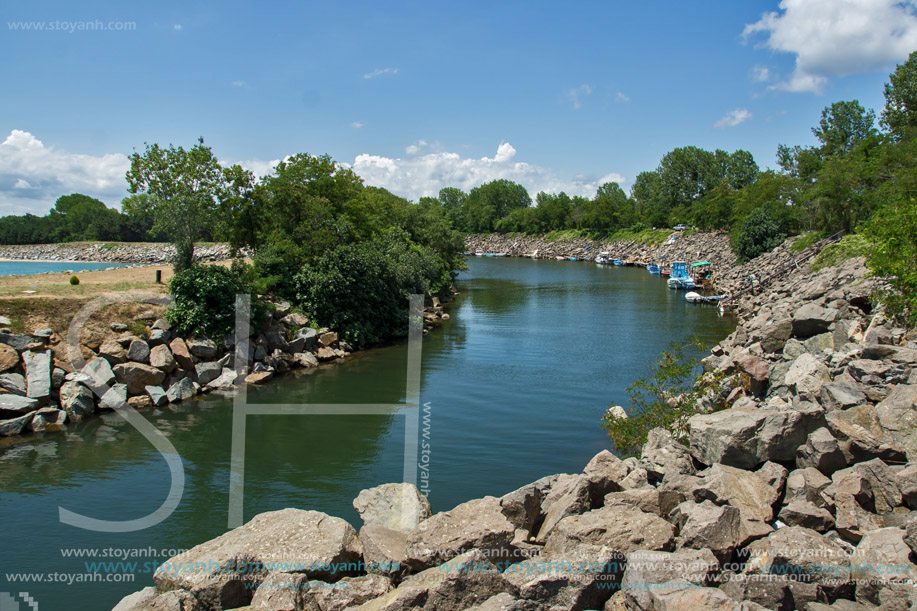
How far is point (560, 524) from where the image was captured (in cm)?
955

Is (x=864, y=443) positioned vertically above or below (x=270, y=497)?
above

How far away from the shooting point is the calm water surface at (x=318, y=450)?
42.6ft

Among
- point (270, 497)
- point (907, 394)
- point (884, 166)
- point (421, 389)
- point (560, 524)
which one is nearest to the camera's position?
point (560, 524)

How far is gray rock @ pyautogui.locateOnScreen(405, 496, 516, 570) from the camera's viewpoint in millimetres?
8750

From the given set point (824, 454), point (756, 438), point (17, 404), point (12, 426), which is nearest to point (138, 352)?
point (17, 404)

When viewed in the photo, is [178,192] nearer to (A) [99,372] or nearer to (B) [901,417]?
(A) [99,372]

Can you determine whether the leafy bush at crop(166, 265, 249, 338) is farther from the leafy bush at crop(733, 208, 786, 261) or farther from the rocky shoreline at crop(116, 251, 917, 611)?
the leafy bush at crop(733, 208, 786, 261)

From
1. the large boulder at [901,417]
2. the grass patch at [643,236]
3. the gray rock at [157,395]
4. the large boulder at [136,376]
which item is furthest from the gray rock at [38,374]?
the grass patch at [643,236]

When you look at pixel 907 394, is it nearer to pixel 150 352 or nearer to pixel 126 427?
pixel 126 427

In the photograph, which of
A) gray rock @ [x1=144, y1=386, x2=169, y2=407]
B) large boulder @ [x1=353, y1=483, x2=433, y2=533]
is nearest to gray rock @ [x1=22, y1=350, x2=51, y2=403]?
gray rock @ [x1=144, y1=386, x2=169, y2=407]

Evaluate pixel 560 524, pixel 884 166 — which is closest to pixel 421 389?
pixel 560 524

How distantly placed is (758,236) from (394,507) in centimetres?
6565

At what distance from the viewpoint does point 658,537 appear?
8.88 meters

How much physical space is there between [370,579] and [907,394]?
10.5 meters
